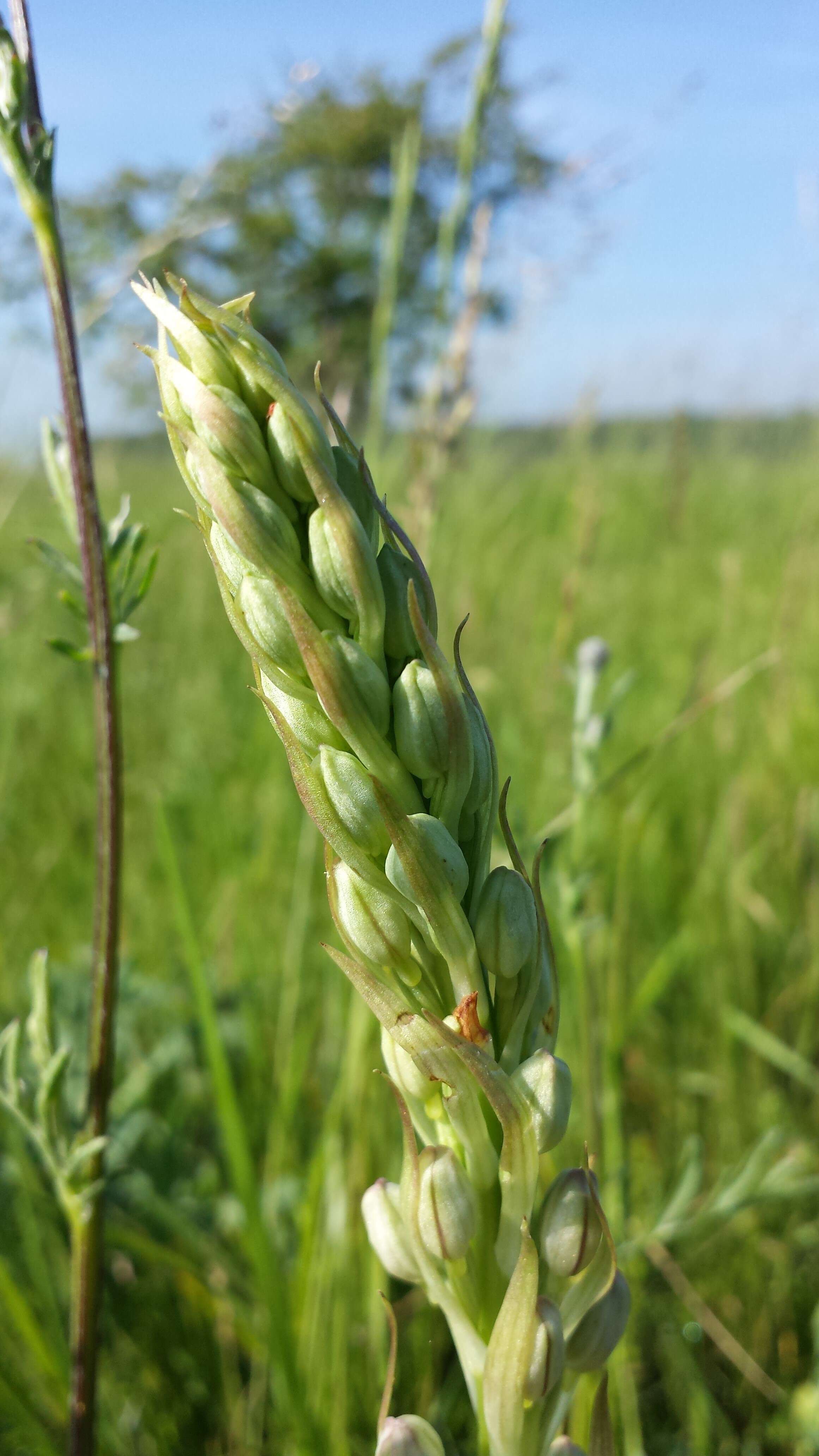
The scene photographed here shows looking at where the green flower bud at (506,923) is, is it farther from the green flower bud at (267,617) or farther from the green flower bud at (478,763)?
the green flower bud at (267,617)

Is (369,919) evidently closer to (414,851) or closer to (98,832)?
(414,851)

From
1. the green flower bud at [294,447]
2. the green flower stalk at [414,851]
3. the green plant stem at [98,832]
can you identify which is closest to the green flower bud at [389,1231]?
the green flower stalk at [414,851]

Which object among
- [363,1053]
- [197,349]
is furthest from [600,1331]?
[363,1053]

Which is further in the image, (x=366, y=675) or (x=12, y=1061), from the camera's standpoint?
(x=12, y=1061)

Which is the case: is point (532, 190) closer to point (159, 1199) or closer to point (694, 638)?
point (694, 638)

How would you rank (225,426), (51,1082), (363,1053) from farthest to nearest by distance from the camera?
(363,1053) → (51,1082) → (225,426)

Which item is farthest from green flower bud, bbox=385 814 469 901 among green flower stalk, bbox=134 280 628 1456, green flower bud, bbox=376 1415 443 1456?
green flower bud, bbox=376 1415 443 1456

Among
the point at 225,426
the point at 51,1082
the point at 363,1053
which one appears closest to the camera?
the point at 225,426

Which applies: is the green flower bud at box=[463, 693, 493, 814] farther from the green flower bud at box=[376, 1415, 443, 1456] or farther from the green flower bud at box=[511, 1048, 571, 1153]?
the green flower bud at box=[376, 1415, 443, 1456]
